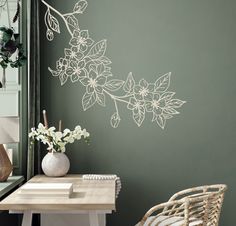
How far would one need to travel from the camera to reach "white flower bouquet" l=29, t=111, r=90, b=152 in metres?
3.25

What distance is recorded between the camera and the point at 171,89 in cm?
354

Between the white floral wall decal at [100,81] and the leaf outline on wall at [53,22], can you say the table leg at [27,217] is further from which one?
the leaf outline on wall at [53,22]

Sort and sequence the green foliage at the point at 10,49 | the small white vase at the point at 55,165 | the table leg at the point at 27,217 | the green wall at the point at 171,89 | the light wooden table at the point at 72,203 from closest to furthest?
the light wooden table at the point at 72,203, the table leg at the point at 27,217, the green foliage at the point at 10,49, the small white vase at the point at 55,165, the green wall at the point at 171,89

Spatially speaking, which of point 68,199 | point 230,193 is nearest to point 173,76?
point 230,193

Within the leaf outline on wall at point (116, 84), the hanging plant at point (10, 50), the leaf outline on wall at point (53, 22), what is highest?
the leaf outline on wall at point (53, 22)

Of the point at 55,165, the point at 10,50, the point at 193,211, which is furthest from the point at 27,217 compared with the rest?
the point at 10,50

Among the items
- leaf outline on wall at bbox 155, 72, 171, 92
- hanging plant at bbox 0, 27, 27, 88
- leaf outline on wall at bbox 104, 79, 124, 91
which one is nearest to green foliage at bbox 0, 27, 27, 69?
hanging plant at bbox 0, 27, 27, 88

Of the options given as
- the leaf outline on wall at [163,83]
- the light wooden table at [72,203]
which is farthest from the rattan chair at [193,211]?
the leaf outline on wall at [163,83]

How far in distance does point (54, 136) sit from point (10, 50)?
656 mm

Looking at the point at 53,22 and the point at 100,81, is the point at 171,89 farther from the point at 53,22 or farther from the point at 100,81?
the point at 53,22

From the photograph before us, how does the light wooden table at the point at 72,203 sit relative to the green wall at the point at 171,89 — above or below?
below

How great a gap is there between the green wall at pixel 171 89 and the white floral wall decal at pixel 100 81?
0.13 ft

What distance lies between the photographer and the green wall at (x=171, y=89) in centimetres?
352

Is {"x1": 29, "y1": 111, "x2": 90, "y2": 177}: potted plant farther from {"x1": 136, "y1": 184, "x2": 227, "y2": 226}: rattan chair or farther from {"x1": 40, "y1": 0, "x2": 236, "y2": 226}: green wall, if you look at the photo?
{"x1": 136, "y1": 184, "x2": 227, "y2": 226}: rattan chair
